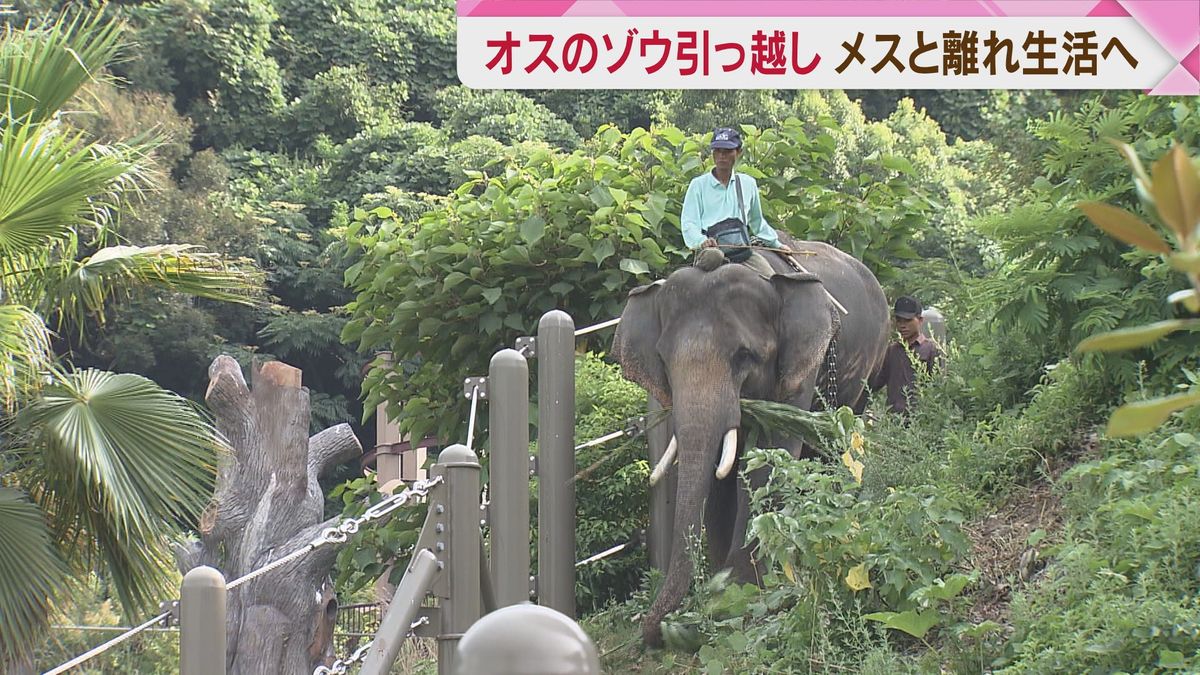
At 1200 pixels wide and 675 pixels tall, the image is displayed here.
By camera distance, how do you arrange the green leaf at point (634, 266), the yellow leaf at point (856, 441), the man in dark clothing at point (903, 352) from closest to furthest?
the yellow leaf at point (856, 441) < the green leaf at point (634, 266) < the man in dark clothing at point (903, 352)

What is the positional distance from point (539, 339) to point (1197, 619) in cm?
281

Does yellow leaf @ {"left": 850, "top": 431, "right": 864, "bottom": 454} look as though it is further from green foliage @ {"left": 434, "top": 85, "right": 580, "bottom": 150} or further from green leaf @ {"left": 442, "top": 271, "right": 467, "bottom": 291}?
green foliage @ {"left": 434, "top": 85, "right": 580, "bottom": 150}

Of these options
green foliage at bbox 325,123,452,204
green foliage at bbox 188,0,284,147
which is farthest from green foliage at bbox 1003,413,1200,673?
green foliage at bbox 188,0,284,147

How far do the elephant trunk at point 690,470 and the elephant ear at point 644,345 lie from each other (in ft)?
0.98

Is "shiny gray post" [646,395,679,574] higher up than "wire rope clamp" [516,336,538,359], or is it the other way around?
"wire rope clamp" [516,336,538,359]

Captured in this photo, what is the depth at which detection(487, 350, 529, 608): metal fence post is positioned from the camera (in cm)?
556

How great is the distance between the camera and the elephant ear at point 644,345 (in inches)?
253

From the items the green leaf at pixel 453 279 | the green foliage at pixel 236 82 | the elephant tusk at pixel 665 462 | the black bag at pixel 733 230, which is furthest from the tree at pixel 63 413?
the green foliage at pixel 236 82

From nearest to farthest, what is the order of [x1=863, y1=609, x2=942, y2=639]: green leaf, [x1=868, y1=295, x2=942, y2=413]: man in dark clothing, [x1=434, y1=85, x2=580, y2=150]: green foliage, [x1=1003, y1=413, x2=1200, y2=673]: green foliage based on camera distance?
[x1=1003, y1=413, x2=1200, y2=673]: green foliage → [x1=863, y1=609, x2=942, y2=639]: green leaf → [x1=868, y1=295, x2=942, y2=413]: man in dark clothing → [x1=434, y1=85, x2=580, y2=150]: green foliage

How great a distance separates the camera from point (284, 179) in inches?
1502

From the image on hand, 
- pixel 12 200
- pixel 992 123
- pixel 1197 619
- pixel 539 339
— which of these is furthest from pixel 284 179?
pixel 1197 619

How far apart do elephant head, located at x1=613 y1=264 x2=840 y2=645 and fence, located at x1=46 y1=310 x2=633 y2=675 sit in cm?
40

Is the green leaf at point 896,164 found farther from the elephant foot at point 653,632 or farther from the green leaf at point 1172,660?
the green leaf at point 1172,660

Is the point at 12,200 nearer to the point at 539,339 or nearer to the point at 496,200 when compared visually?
the point at 496,200
